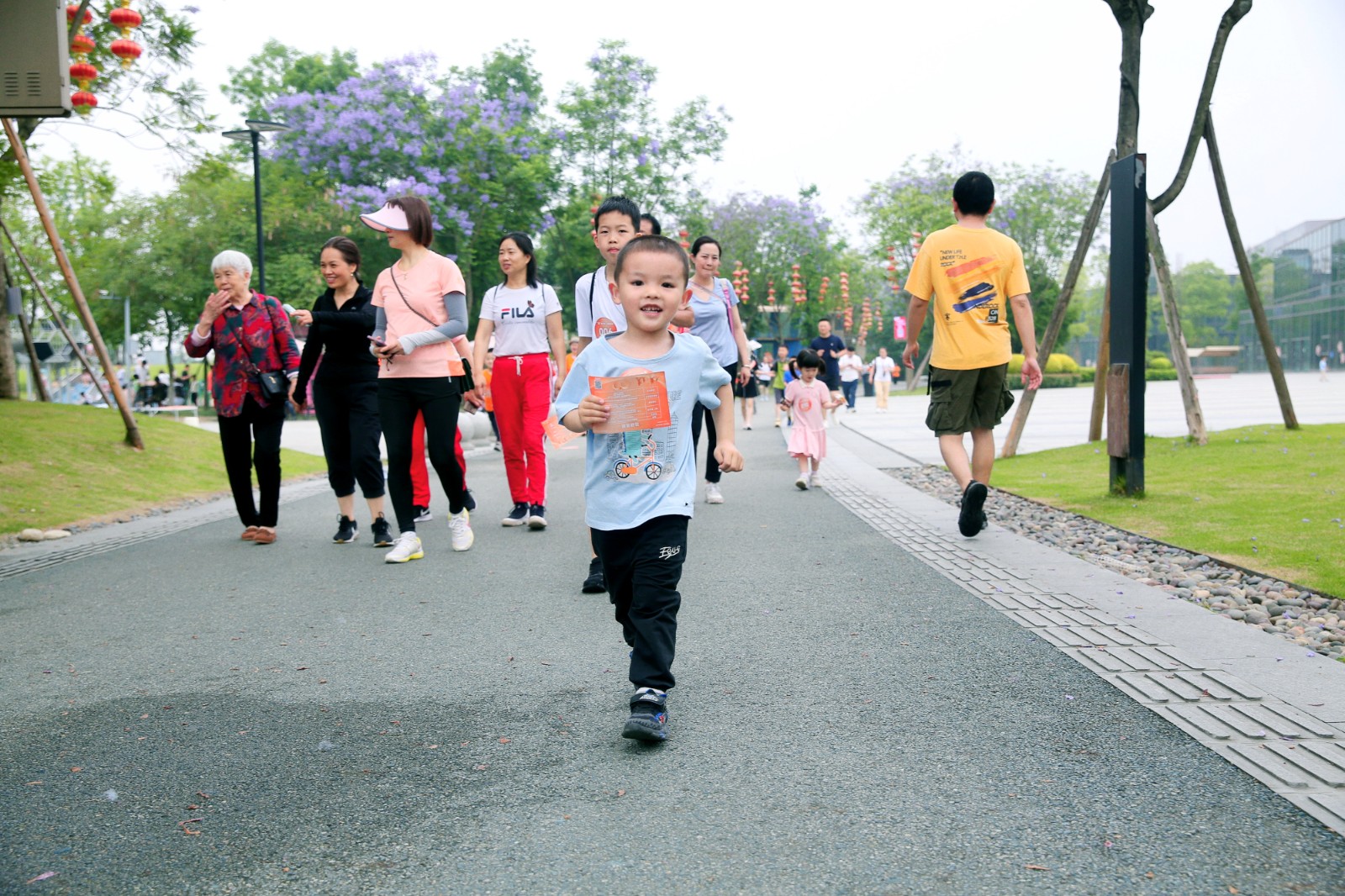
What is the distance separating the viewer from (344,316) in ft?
25.0

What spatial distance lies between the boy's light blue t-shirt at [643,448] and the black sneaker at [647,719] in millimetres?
535

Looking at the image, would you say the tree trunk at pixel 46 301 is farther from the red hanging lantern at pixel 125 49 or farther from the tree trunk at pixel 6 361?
the red hanging lantern at pixel 125 49

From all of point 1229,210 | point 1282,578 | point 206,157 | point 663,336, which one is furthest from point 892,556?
point 206,157

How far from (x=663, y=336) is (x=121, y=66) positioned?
48.2 feet

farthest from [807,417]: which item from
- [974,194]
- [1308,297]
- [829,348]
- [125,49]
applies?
[1308,297]

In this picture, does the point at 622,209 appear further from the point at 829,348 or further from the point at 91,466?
the point at 829,348

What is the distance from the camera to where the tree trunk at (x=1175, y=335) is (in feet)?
36.3

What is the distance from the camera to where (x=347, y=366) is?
773 cm

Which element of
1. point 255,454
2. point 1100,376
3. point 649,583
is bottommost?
point 649,583

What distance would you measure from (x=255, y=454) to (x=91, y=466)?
4643 millimetres

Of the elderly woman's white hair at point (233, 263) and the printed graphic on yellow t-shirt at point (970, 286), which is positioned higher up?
the elderly woman's white hair at point (233, 263)

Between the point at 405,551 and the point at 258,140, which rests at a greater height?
the point at 258,140

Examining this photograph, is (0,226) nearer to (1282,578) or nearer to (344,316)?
(344,316)

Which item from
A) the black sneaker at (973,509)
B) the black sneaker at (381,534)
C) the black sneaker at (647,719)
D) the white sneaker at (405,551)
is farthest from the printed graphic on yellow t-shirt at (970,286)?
the black sneaker at (647,719)
